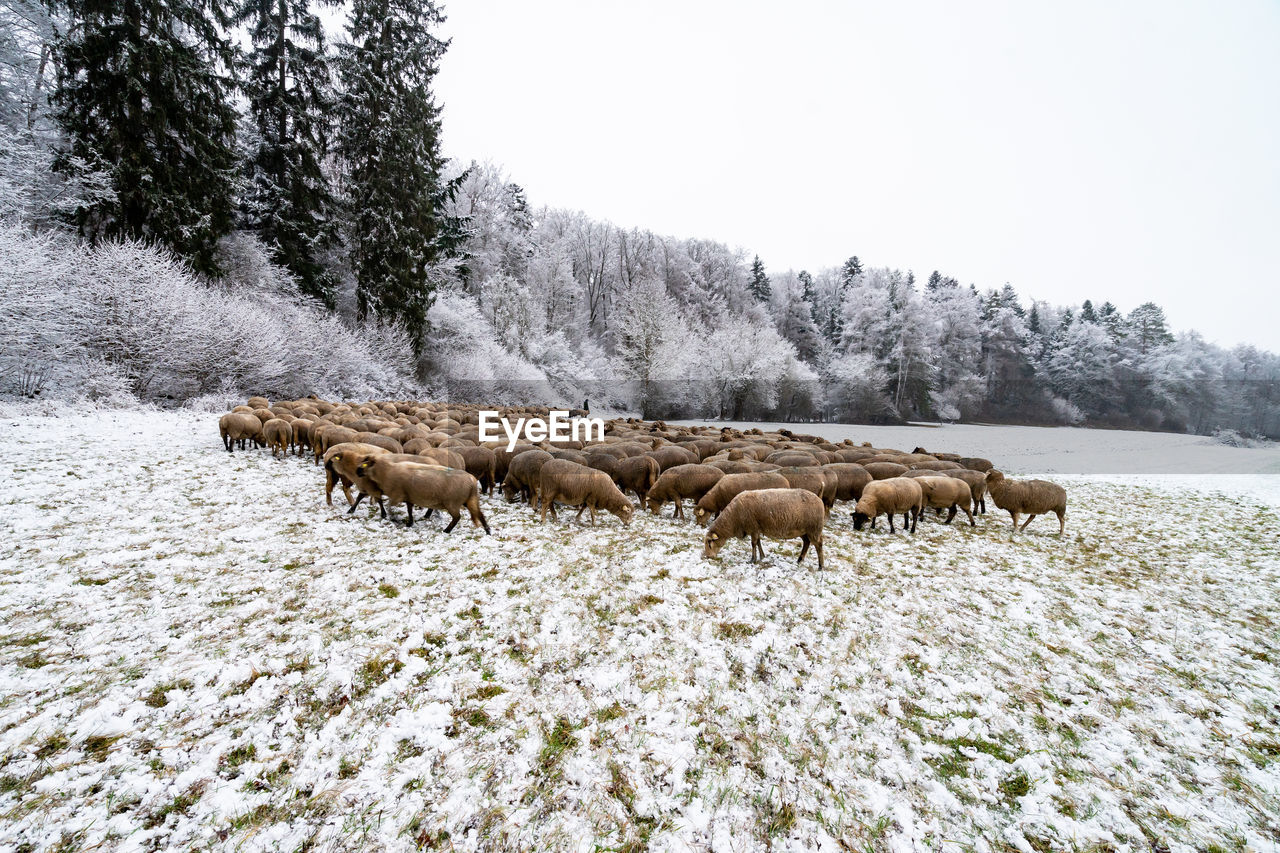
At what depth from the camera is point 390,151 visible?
93.6ft

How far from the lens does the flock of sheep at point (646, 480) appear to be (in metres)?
6.78

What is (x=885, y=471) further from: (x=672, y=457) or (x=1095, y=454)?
(x=1095, y=454)

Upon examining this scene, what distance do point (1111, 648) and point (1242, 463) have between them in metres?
36.1

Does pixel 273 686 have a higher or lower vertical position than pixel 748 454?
lower

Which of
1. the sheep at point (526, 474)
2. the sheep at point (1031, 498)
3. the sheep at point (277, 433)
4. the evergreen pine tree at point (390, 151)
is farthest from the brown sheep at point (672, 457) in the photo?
the evergreen pine tree at point (390, 151)

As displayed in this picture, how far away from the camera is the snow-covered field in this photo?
2.85m

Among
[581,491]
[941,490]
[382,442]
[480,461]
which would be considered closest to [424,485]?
[581,491]

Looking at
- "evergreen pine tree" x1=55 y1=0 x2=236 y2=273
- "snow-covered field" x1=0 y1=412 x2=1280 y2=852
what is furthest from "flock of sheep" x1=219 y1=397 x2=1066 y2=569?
"evergreen pine tree" x1=55 y1=0 x2=236 y2=273

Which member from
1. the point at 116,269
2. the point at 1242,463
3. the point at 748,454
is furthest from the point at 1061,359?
the point at 116,269

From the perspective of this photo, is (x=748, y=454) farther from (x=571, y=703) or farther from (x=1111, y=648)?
(x=571, y=703)

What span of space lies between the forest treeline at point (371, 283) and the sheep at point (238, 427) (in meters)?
7.35

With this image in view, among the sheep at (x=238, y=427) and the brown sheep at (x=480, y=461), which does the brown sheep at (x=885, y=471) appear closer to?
the brown sheep at (x=480, y=461)

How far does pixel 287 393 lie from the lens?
21.7 meters

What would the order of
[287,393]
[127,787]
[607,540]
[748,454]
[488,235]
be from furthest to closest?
[488,235] < [287,393] < [748,454] < [607,540] < [127,787]
